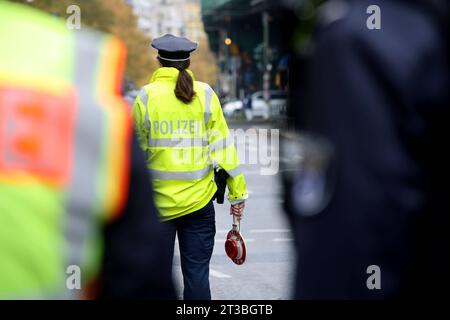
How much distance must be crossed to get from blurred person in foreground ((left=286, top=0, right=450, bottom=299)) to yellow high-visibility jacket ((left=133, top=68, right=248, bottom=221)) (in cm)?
382

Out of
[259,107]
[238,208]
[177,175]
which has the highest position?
[259,107]

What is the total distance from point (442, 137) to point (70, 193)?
1.79ft

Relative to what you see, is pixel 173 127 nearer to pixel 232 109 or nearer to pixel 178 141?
pixel 178 141

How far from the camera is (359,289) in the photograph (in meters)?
1.68

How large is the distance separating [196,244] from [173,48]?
0.97m

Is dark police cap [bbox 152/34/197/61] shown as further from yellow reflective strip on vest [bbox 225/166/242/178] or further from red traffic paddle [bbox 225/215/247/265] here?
red traffic paddle [bbox 225/215/247/265]

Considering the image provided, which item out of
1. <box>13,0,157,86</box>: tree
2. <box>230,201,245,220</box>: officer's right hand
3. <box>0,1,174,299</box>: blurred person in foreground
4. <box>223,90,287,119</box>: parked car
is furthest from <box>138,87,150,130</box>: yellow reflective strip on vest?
<box>13,0,157,86</box>: tree

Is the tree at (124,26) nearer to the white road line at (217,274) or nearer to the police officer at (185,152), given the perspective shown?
the white road line at (217,274)

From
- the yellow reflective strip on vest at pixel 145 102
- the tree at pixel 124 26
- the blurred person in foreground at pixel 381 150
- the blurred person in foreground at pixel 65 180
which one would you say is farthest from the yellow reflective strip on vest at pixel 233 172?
the tree at pixel 124 26

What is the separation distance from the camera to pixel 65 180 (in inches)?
68.9

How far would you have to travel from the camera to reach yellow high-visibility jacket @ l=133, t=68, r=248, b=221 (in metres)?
5.49

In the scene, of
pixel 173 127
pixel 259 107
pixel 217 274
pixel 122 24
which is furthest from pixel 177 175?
pixel 122 24

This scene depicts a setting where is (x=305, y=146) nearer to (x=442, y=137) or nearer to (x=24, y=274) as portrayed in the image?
(x=442, y=137)

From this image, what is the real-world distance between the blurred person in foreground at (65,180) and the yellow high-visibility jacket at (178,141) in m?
3.61
